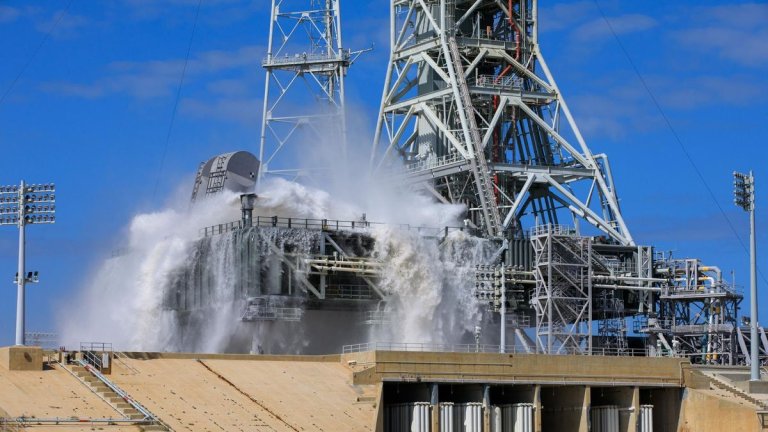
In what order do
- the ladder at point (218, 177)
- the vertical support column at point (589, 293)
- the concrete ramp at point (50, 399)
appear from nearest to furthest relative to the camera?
1. the concrete ramp at point (50, 399)
2. the vertical support column at point (589, 293)
3. the ladder at point (218, 177)

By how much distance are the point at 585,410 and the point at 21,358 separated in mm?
28180

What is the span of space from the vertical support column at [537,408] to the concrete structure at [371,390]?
0.07 meters

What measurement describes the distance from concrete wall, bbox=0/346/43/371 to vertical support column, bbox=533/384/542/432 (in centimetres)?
2403

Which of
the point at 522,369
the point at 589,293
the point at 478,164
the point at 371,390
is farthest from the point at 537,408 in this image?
the point at 478,164

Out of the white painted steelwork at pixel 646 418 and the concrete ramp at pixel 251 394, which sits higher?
the concrete ramp at pixel 251 394

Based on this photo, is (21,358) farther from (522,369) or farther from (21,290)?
(522,369)

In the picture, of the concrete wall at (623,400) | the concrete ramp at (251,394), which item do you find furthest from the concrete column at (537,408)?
the concrete ramp at (251,394)

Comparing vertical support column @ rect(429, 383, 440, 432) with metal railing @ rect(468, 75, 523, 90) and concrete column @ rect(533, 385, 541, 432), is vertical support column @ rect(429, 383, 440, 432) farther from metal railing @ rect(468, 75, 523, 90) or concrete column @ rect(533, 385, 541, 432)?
metal railing @ rect(468, 75, 523, 90)

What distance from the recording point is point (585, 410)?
75.4 metres

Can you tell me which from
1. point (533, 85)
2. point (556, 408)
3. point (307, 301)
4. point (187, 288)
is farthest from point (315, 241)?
point (533, 85)

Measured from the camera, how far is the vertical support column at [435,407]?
70.1 metres

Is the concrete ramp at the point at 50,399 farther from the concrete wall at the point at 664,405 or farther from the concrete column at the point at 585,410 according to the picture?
the concrete wall at the point at 664,405

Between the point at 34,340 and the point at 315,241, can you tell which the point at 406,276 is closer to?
the point at 315,241

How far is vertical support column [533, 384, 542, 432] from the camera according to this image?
73.4m
